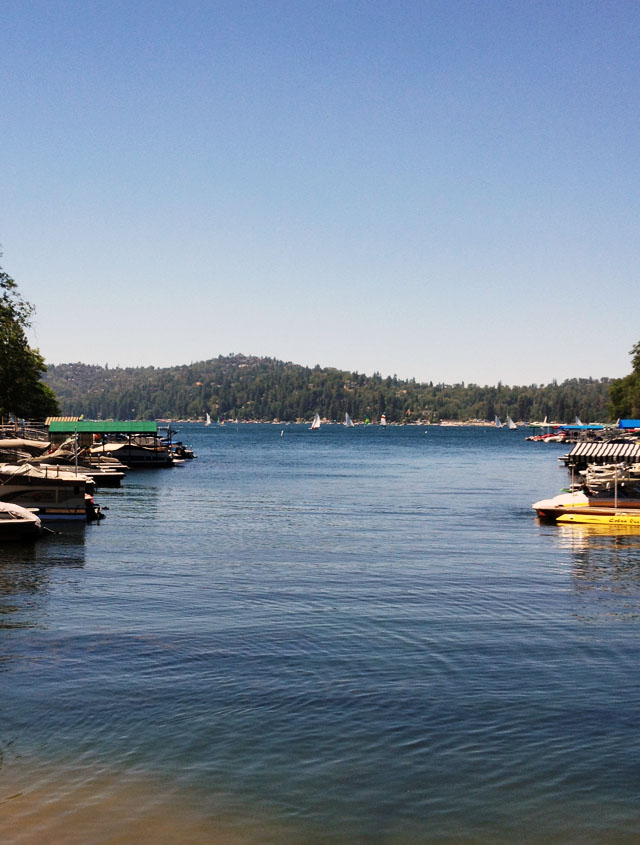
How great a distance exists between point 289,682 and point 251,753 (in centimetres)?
452

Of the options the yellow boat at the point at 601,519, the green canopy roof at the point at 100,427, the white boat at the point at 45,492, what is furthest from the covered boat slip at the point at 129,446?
the yellow boat at the point at 601,519

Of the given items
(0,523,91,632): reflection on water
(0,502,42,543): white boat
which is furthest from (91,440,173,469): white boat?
(0,502,42,543): white boat

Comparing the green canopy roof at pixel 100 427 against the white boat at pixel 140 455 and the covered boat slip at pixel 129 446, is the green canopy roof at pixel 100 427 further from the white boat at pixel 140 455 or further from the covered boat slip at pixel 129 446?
the white boat at pixel 140 455

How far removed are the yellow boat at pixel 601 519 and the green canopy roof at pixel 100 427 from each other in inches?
2549

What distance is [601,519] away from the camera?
57.0 meters

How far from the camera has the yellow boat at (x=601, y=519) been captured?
184ft

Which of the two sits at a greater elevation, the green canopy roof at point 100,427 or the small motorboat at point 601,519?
the green canopy roof at point 100,427

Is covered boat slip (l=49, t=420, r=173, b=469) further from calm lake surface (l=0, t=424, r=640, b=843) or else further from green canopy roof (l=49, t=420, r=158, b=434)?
calm lake surface (l=0, t=424, r=640, b=843)

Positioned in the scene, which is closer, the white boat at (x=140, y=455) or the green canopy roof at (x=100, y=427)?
the green canopy roof at (x=100, y=427)

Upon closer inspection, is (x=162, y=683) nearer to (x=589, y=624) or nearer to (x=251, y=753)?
(x=251, y=753)

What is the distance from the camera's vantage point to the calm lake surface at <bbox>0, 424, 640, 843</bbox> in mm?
15180

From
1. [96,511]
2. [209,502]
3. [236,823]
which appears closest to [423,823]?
[236,823]

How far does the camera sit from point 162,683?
864 inches

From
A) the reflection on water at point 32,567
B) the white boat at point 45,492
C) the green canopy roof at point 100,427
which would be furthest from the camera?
the green canopy roof at point 100,427
